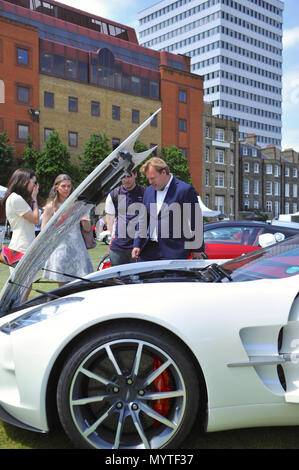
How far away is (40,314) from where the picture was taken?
228 centimetres

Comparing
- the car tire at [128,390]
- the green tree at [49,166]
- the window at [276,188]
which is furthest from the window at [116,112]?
the car tire at [128,390]

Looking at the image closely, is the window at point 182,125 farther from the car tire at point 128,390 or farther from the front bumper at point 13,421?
the front bumper at point 13,421

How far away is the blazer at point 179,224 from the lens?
14.1ft

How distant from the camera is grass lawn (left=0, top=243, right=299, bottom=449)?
2318mm

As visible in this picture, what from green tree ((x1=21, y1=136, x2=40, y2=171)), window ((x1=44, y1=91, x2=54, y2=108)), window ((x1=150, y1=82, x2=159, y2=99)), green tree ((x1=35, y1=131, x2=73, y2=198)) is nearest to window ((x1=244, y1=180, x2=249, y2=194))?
window ((x1=150, y1=82, x2=159, y2=99))

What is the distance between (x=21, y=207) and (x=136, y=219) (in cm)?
127

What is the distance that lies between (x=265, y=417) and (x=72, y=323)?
3.55ft

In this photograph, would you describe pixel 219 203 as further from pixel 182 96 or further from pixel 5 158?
pixel 5 158

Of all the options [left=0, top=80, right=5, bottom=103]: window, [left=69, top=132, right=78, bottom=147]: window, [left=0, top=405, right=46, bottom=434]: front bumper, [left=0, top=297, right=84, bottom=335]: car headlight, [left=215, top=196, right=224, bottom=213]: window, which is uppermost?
[left=0, top=80, right=5, bottom=103]: window

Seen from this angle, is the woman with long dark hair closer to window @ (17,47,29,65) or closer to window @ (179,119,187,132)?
window @ (17,47,29,65)

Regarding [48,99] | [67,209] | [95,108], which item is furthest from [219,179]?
[67,209]

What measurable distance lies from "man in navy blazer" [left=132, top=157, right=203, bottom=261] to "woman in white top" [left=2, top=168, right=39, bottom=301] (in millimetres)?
1275

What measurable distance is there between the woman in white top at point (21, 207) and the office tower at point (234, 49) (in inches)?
3238

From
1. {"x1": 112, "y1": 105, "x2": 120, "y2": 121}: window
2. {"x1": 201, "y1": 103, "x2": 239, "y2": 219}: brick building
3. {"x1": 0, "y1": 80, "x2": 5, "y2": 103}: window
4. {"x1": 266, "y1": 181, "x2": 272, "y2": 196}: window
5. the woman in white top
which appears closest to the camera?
the woman in white top
